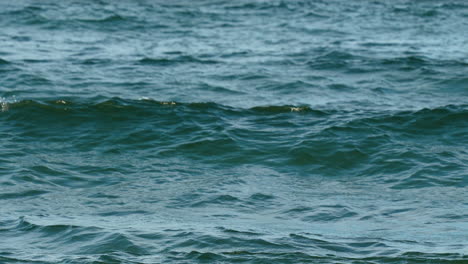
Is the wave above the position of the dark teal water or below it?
above

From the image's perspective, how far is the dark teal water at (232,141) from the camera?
28.6 ft

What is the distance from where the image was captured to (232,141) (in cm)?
1284

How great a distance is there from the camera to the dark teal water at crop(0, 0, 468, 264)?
8711mm

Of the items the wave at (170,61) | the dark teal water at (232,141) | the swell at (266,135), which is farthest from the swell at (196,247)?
the wave at (170,61)

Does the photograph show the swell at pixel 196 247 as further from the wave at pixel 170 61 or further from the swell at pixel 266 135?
the wave at pixel 170 61

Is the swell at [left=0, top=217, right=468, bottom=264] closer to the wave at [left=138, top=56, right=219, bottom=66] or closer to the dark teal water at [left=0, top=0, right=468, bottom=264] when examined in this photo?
the dark teal water at [left=0, top=0, right=468, bottom=264]

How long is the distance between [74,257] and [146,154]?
14.6 feet

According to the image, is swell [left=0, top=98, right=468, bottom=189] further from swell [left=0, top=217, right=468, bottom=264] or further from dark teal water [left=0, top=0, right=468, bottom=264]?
swell [left=0, top=217, right=468, bottom=264]

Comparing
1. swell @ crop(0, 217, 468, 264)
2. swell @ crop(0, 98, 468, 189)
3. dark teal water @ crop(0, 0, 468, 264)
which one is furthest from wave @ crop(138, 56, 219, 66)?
swell @ crop(0, 217, 468, 264)

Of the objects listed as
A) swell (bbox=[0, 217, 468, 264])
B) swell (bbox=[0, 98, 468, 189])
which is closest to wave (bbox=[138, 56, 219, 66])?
swell (bbox=[0, 98, 468, 189])

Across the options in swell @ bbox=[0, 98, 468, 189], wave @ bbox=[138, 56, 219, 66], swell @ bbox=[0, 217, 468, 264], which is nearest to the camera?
swell @ bbox=[0, 217, 468, 264]

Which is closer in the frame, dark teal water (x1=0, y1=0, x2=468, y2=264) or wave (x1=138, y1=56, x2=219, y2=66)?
dark teal water (x1=0, y1=0, x2=468, y2=264)

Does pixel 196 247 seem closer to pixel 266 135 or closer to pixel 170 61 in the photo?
pixel 266 135

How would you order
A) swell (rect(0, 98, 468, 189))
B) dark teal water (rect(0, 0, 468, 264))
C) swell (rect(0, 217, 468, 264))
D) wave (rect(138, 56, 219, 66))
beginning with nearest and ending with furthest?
swell (rect(0, 217, 468, 264)) < dark teal water (rect(0, 0, 468, 264)) < swell (rect(0, 98, 468, 189)) < wave (rect(138, 56, 219, 66))
